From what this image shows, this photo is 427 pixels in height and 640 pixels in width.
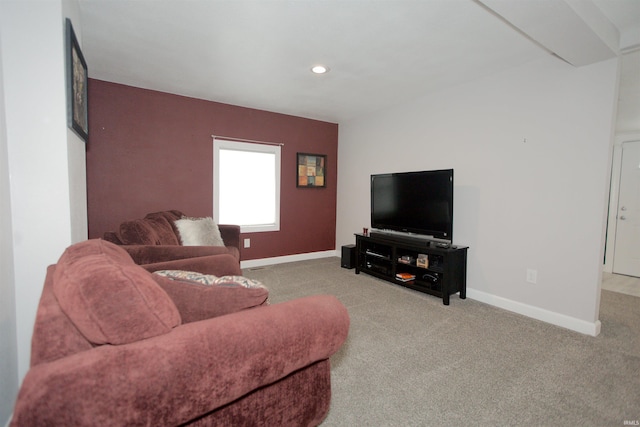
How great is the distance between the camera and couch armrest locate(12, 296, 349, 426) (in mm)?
678

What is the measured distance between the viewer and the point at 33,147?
150cm

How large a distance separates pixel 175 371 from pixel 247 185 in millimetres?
3733

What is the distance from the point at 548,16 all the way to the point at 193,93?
3476 mm

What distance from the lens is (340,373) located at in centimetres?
192

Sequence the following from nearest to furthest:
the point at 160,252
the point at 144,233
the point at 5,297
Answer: the point at 5,297 < the point at 160,252 < the point at 144,233

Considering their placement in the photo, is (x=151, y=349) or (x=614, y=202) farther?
(x=614, y=202)

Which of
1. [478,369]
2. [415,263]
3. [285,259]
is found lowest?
[478,369]

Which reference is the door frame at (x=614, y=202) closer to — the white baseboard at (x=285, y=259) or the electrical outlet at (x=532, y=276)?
the electrical outlet at (x=532, y=276)

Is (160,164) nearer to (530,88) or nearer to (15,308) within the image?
(15,308)

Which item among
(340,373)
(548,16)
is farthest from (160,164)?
(548,16)

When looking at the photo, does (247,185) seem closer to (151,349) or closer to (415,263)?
(415,263)

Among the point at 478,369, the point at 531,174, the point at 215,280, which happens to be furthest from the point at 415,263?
the point at 215,280

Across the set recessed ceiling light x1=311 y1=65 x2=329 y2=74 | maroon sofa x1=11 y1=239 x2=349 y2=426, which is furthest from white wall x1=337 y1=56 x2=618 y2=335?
maroon sofa x1=11 y1=239 x2=349 y2=426

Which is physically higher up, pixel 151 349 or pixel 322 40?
pixel 322 40
